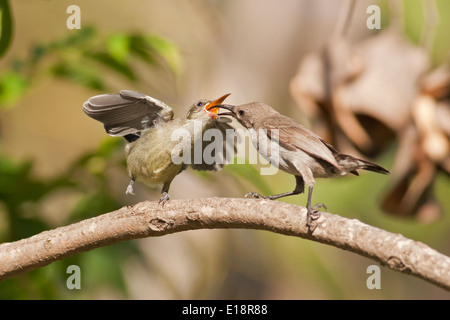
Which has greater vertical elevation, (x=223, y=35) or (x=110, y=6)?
(x=110, y=6)

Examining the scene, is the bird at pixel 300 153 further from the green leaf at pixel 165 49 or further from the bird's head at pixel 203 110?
the green leaf at pixel 165 49

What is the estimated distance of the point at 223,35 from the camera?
497 cm

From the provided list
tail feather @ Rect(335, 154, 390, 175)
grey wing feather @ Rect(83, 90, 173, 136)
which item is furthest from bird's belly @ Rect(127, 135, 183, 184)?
tail feather @ Rect(335, 154, 390, 175)

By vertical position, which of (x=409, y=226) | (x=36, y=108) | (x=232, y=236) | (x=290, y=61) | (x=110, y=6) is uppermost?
(x=110, y=6)

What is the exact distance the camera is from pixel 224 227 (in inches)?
78.5

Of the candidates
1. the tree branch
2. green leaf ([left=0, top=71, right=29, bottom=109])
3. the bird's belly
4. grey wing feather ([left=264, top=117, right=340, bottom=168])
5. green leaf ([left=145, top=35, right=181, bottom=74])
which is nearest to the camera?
the tree branch

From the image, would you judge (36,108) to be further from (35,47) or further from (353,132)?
(353,132)

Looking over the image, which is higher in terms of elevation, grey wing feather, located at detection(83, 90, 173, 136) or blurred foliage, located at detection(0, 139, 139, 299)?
grey wing feather, located at detection(83, 90, 173, 136)

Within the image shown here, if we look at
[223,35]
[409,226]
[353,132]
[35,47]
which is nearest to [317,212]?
Result: [353,132]

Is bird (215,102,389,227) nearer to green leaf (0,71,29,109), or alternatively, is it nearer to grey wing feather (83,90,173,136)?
grey wing feather (83,90,173,136)

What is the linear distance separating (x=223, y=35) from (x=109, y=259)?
2.30 metres

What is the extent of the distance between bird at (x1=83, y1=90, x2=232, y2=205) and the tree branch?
516mm

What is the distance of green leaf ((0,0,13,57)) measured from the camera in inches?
103

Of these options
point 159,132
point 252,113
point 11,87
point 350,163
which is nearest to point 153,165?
point 159,132
